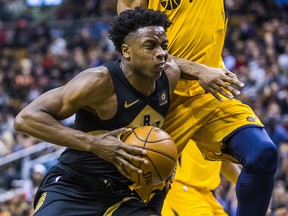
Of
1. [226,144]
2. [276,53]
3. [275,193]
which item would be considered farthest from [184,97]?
[276,53]

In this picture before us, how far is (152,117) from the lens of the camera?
594cm

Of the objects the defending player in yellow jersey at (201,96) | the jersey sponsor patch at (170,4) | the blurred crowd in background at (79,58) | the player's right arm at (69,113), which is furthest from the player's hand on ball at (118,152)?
the blurred crowd in background at (79,58)

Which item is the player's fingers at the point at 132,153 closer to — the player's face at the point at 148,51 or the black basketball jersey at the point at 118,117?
the black basketball jersey at the point at 118,117

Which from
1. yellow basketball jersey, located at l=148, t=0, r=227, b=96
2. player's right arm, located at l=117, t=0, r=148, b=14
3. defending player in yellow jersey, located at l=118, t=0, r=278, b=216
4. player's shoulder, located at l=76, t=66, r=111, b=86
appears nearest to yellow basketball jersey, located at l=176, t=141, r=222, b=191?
defending player in yellow jersey, located at l=118, t=0, r=278, b=216

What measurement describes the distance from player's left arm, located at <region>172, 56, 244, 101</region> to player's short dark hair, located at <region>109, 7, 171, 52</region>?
1.46ft

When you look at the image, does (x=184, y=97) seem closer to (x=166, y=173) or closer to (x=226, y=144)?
(x=226, y=144)

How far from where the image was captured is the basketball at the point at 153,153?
5438 millimetres

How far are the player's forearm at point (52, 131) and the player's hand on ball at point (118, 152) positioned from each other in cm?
11

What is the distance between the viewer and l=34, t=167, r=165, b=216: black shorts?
226 inches

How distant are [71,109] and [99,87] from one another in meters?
0.24

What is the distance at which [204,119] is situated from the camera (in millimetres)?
6367

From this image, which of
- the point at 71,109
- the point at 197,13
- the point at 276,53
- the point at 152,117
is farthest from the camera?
the point at 276,53

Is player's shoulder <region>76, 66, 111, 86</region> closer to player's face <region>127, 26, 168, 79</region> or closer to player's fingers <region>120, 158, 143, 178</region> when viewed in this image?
player's face <region>127, 26, 168, 79</region>

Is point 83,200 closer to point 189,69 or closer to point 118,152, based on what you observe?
point 118,152
